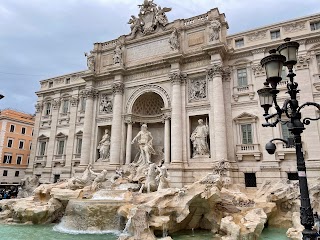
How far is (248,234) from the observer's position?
333 inches

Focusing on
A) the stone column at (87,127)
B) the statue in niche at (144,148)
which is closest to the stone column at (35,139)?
the stone column at (87,127)

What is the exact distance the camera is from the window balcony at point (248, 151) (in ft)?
50.0

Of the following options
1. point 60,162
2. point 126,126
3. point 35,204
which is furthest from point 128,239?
point 60,162

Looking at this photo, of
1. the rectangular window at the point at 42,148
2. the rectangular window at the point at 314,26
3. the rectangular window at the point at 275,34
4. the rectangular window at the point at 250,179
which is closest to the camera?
the rectangular window at the point at 250,179

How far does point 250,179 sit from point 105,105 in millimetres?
12875

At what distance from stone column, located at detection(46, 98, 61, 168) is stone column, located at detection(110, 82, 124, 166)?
24.3 ft

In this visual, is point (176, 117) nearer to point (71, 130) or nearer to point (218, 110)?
point (218, 110)

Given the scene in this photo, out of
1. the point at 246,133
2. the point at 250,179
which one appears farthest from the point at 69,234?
the point at 246,133

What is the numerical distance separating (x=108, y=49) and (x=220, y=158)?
14.0 meters

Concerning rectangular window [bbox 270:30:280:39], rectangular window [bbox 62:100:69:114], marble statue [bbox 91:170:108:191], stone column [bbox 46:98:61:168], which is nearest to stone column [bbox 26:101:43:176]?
stone column [bbox 46:98:61:168]

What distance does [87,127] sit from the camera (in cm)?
2059

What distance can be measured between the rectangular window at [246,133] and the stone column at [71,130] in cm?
1461

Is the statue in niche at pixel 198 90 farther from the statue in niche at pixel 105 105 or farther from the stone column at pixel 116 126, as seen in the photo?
the statue in niche at pixel 105 105

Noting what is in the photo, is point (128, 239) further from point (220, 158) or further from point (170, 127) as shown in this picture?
point (170, 127)
